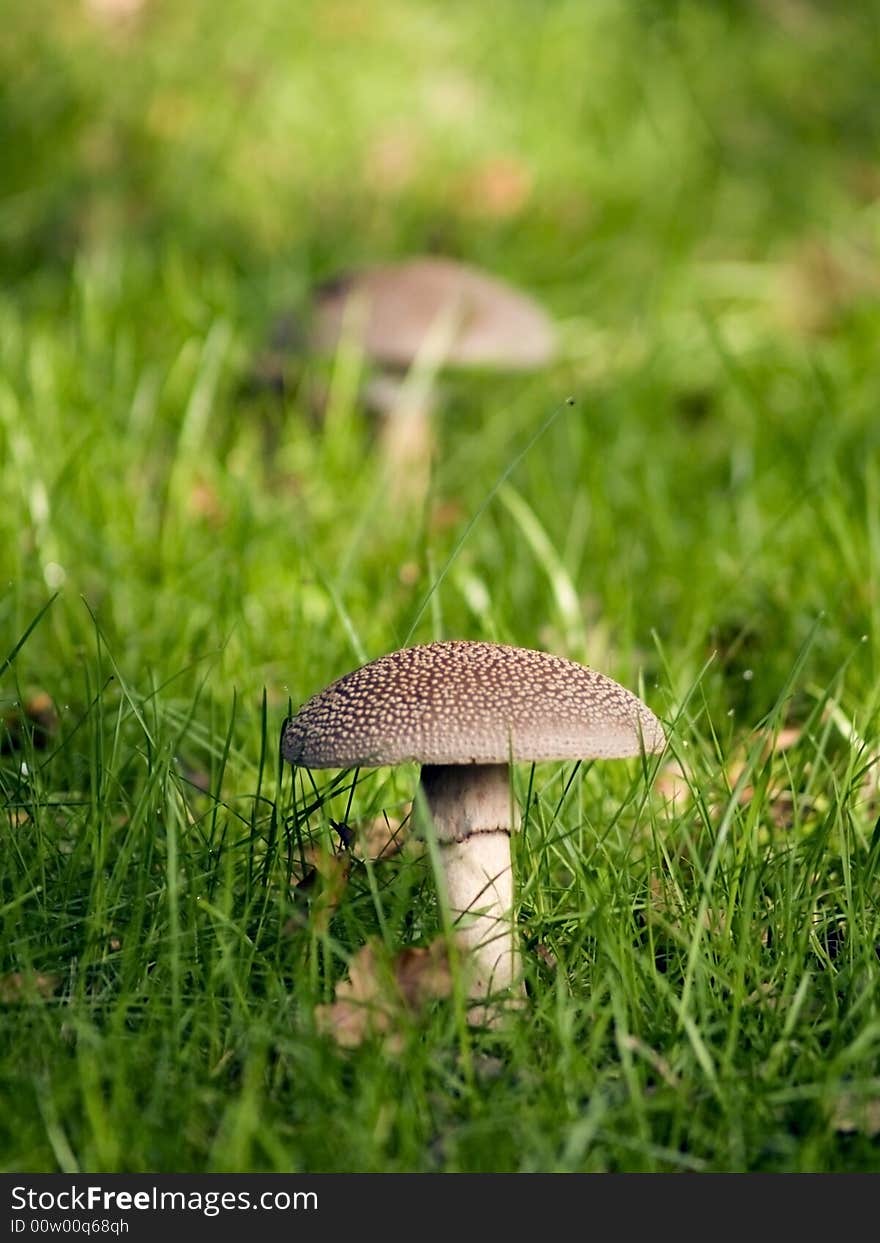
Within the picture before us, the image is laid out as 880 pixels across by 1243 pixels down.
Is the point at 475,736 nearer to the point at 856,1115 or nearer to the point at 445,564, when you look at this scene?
the point at 856,1115

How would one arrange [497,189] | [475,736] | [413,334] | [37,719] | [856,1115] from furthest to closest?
[497,189] → [413,334] → [37,719] → [475,736] → [856,1115]

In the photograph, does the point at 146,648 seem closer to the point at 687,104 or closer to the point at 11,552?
the point at 11,552


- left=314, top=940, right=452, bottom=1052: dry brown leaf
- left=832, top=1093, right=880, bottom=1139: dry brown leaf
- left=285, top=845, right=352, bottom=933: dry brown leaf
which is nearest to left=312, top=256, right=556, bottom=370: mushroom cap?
left=285, top=845, right=352, bottom=933: dry brown leaf

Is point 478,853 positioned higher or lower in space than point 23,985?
higher

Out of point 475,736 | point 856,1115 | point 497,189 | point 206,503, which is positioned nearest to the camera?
point 856,1115

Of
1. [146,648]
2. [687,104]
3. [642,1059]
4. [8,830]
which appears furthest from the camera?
[687,104]

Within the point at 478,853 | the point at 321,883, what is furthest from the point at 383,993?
the point at 478,853

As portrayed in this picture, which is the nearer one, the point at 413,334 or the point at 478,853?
the point at 478,853

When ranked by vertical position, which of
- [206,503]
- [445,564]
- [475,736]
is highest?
[206,503]

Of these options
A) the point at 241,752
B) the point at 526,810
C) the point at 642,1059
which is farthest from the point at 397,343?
the point at 642,1059
